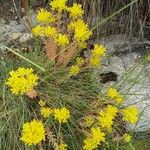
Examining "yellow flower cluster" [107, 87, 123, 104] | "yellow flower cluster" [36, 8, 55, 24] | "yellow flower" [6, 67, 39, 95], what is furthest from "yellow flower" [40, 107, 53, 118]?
"yellow flower cluster" [36, 8, 55, 24]

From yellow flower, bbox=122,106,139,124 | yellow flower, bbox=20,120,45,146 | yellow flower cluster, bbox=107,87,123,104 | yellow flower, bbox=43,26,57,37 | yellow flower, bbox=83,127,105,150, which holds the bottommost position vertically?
yellow flower, bbox=83,127,105,150

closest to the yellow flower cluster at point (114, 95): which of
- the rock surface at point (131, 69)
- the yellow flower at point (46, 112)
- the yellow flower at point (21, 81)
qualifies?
the rock surface at point (131, 69)

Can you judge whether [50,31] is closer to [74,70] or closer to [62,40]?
[62,40]

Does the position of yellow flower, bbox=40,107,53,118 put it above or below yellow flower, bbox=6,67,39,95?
below

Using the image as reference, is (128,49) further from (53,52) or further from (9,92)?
(9,92)

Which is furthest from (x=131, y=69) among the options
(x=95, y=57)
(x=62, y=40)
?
(x=62, y=40)

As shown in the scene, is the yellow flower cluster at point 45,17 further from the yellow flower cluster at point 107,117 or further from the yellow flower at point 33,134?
the yellow flower at point 33,134

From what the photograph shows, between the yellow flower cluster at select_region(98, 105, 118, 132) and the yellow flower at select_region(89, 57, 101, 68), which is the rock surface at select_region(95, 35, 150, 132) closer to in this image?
the yellow flower at select_region(89, 57, 101, 68)

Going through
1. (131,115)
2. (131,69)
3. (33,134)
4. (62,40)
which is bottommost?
(131,69)

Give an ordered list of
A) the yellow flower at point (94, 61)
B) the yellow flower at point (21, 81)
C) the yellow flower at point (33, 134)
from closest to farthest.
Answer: the yellow flower at point (33, 134) → the yellow flower at point (21, 81) → the yellow flower at point (94, 61)
